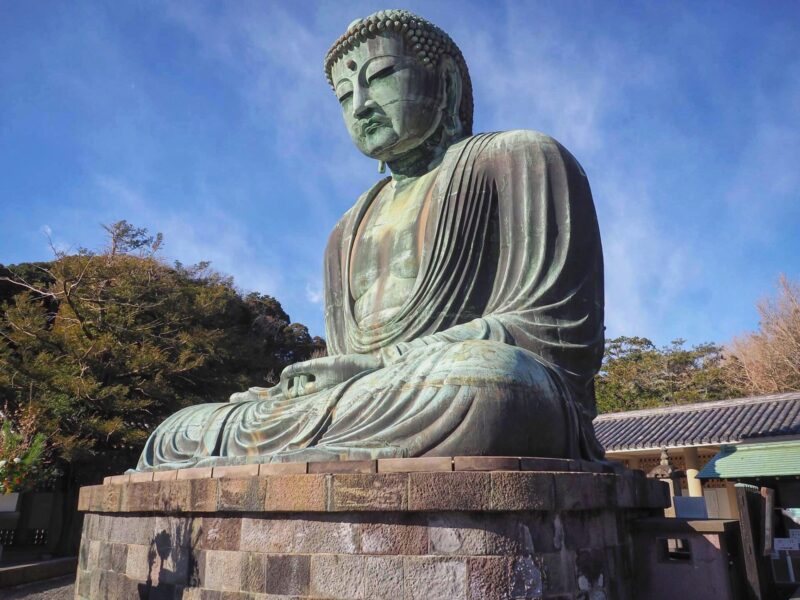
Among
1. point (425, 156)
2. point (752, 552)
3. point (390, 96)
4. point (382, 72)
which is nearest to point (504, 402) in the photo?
point (752, 552)

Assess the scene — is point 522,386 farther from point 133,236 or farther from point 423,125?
point 133,236

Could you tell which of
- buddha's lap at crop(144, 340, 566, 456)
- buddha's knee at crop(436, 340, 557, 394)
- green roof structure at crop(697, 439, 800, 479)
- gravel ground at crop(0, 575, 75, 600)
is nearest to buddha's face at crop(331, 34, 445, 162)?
buddha's lap at crop(144, 340, 566, 456)

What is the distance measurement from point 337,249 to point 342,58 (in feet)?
6.24

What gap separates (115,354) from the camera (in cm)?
1520

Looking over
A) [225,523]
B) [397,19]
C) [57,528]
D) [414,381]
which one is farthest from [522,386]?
[57,528]

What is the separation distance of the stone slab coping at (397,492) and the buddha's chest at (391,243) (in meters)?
2.42

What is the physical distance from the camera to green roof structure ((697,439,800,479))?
1218cm

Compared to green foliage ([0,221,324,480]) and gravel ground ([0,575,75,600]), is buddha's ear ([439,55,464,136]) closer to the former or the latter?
gravel ground ([0,575,75,600])

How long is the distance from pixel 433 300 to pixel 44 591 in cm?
935

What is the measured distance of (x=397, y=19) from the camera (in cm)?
629

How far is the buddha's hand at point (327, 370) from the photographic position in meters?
4.70

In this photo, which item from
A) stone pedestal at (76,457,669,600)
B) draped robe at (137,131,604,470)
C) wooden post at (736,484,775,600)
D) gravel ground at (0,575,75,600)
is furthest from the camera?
gravel ground at (0,575,75,600)

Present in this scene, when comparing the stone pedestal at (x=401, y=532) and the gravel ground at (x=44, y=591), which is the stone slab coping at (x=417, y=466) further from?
the gravel ground at (x=44, y=591)

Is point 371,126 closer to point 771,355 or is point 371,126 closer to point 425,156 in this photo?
point 425,156
